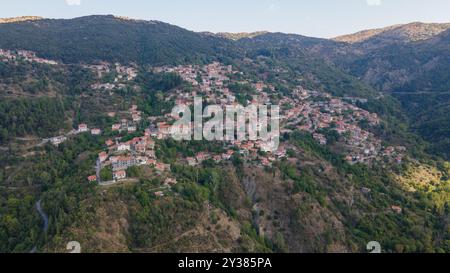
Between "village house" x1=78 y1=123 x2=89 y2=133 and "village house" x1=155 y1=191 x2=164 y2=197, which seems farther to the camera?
"village house" x1=78 y1=123 x2=89 y2=133

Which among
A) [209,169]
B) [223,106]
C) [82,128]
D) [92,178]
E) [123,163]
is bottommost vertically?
[209,169]

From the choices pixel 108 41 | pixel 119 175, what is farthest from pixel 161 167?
pixel 108 41

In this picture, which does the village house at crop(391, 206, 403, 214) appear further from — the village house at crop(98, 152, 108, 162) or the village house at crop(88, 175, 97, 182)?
the village house at crop(98, 152, 108, 162)

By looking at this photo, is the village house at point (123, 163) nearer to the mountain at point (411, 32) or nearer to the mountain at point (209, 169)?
the mountain at point (209, 169)

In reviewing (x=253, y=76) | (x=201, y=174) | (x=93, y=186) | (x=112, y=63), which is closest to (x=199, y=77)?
(x=253, y=76)

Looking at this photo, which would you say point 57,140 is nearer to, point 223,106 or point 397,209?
point 223,106

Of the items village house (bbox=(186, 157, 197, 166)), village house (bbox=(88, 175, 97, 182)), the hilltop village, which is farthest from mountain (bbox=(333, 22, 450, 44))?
village house (bbox=(88, 175, 97, 182))

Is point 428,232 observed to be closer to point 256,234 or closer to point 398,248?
point 398,248

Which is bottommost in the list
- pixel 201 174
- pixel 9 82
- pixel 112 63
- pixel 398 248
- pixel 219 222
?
pixel 398 248
